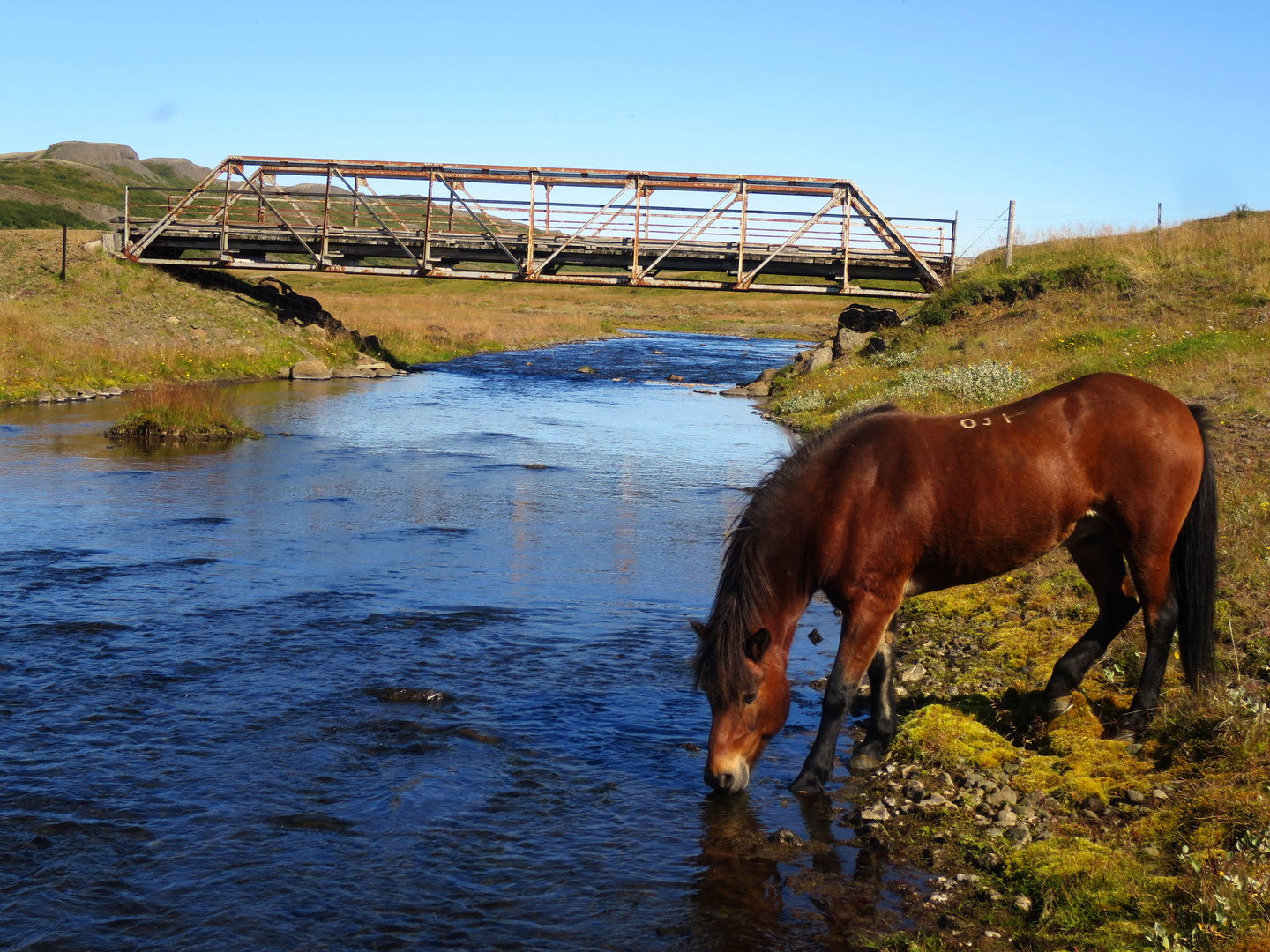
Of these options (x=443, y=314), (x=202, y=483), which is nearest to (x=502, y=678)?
(x=202, y=483)

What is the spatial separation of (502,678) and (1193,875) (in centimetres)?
542

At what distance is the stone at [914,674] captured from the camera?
331 inches

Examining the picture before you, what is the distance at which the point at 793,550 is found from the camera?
6.39 meters

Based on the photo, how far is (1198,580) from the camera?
6.69 meters

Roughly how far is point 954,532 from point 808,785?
1909 mm

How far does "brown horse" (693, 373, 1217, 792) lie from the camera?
20.6ft

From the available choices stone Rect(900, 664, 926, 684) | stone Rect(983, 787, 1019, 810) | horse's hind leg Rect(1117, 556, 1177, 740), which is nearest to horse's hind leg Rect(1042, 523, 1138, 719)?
horse's hind leg Rect(1117, 556, 1177, 740)

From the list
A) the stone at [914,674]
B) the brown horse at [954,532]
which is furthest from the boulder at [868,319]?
the brown horse at [954,532]

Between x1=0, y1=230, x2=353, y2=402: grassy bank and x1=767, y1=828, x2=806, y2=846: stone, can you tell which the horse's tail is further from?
x1=0, y1=230, x2=353, y2=402: grassy bank

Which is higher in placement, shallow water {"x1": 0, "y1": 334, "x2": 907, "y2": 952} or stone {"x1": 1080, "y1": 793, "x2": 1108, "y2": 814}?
stone {"x1": 1080, "y1": 793, "x2": 1108, "y2": 814}

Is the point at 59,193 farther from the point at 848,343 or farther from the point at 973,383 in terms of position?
the point at 973,383

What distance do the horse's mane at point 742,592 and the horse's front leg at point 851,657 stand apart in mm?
577

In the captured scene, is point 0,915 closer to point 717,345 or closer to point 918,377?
point 918,377

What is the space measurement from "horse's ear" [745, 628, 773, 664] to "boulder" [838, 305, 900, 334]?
3037 cm
